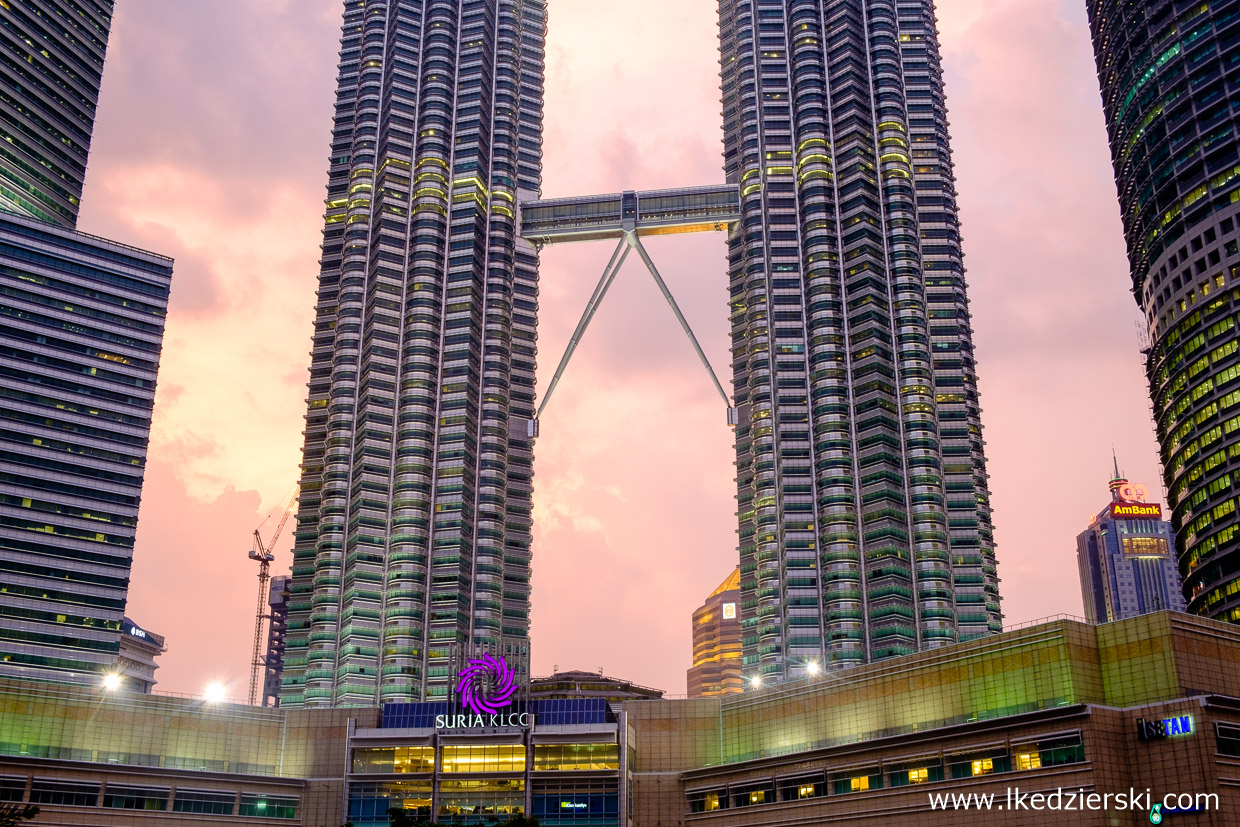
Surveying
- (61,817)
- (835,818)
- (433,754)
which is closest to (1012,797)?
(835,818)

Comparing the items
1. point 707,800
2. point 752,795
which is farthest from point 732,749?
point 752,795

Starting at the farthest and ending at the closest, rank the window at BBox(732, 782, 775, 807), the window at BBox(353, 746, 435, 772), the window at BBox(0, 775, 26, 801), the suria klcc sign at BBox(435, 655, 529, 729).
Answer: the suria klcc sign at BBox(435, 655, 529, 729) → the window at BBox(353, 746, 435, 772) → the window at BBox(732, 782, 775, 807) → the window at BBox(0, 775, 26, 801)

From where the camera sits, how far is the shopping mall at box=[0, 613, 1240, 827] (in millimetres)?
109625

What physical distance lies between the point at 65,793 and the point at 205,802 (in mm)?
17110

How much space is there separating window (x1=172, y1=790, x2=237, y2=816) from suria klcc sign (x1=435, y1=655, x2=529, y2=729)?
28.6 m

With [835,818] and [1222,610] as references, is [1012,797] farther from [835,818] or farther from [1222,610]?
[1222,610]

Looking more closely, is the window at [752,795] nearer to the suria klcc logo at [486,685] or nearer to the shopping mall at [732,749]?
the shopping mall at [732,749]

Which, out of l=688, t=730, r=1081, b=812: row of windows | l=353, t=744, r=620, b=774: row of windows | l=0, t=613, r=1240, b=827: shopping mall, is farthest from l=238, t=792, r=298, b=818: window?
l=688, t=730, r=1081, b=812: row of windows

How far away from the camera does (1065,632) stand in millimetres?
115938

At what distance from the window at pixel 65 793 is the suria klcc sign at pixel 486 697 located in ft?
143

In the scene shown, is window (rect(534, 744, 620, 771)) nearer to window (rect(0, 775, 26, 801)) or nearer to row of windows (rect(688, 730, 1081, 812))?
row of windows (rect(688, 730, 1081, 812))

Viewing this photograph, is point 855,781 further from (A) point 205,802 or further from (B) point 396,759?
(A) point 205,802

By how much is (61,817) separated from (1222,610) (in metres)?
176

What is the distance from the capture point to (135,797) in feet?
496
